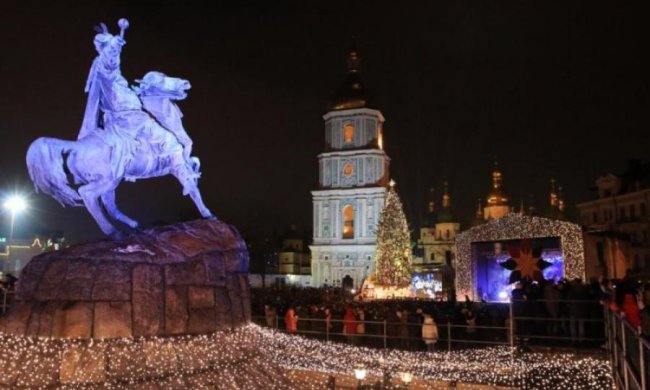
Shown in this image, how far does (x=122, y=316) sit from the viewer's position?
9.21 meters

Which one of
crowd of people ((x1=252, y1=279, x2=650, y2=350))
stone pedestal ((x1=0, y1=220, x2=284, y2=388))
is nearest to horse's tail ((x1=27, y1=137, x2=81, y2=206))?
stone pedestal ((x1=0, y1=220, x2=284, y2=388))

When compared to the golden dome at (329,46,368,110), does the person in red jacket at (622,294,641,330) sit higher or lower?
lower

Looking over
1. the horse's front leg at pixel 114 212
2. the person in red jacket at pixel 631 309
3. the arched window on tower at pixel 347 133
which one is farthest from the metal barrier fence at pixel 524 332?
the arched window on tower at pixel 347 133

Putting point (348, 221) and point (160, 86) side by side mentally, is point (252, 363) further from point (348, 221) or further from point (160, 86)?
point (348, 221)

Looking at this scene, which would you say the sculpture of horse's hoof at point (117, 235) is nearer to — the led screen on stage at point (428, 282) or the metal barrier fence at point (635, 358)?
the metal barrier fence at point (635, 358)

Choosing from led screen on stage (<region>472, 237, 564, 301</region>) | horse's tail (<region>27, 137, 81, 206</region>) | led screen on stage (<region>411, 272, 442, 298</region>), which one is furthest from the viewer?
led screen on stage (<region>411, 272, 442, 298</region>)

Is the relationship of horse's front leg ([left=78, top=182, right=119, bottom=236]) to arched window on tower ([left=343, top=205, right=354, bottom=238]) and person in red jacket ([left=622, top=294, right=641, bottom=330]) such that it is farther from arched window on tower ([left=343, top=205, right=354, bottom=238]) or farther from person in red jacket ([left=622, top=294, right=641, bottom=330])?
arched window on tower ([left=343, top=205, right=354, bottom=238])

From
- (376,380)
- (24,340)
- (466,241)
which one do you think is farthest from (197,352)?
(466,241)

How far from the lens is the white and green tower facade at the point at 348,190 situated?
57.6 metres

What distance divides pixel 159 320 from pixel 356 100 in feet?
173

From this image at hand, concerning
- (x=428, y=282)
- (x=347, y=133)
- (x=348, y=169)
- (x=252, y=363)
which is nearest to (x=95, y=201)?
(x=252, y=363)

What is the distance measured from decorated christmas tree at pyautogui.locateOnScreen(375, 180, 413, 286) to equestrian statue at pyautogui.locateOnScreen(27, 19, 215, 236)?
81.7 ft

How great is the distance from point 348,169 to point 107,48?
4968cm

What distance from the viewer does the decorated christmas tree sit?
35188 millimetres
